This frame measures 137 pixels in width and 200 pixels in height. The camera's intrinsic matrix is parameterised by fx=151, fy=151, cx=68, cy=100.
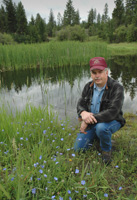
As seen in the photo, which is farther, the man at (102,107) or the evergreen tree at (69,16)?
the evergreen tree at (69,16)

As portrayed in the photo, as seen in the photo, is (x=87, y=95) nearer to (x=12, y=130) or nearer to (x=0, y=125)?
(x=12, y=130)

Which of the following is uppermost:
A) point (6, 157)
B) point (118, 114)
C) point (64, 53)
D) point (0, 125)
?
point (64, 53)

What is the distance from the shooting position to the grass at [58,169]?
5.42 ft

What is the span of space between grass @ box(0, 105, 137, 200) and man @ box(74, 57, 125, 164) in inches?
9.3

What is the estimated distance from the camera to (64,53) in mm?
9836

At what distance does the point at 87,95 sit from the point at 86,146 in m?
0.92

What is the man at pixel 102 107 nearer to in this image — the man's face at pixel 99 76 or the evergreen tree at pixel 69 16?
the man's face at pixel 99 76

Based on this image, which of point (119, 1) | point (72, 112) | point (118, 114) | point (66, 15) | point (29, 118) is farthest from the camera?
point (66, 15)

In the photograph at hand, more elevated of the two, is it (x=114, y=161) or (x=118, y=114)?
(x=118, y=114)

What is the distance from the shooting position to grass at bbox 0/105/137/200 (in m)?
1.65

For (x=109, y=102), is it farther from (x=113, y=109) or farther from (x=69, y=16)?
(x=69, y=16)

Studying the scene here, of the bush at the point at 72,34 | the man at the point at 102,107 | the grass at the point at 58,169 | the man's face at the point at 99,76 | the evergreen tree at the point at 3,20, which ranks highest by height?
the evergreen tree at the point at 3,20

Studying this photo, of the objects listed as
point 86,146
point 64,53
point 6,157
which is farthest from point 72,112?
point 64,53

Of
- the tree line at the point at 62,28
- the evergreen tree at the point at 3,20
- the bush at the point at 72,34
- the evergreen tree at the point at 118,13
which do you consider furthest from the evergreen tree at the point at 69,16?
the bush at the point at 72,34
